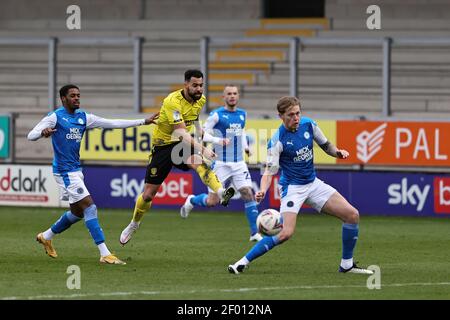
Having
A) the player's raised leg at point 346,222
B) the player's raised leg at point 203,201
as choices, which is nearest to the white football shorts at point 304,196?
the player's raised leg at point 346,222

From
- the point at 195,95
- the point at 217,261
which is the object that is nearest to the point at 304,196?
the point at 217,261

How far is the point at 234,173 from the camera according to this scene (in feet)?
59.1

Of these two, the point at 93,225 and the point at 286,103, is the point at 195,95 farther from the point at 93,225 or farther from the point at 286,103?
the point at 286,103

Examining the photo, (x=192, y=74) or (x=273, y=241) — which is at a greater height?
(x=192, y=74)

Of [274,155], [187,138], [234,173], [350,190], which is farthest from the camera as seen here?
[350,190]

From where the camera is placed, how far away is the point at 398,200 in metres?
21.4

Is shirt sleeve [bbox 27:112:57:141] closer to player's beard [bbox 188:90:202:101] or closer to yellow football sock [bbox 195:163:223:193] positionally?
player's beard [bbox 188:90:202:101]

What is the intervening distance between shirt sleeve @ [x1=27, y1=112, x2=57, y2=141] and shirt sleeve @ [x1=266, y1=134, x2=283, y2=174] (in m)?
2.81

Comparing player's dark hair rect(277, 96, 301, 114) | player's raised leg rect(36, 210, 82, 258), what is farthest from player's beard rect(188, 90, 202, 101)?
player's dark hair rect(277, 96, 301, 114)

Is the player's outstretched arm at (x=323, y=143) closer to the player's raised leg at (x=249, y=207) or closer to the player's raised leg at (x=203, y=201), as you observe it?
the player's raised leg at (x=249, y=207)

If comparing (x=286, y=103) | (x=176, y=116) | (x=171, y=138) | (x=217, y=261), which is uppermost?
(x=286, y=103)

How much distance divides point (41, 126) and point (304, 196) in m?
3.28

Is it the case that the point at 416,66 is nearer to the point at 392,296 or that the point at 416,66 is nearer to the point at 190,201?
the point at 190,201
